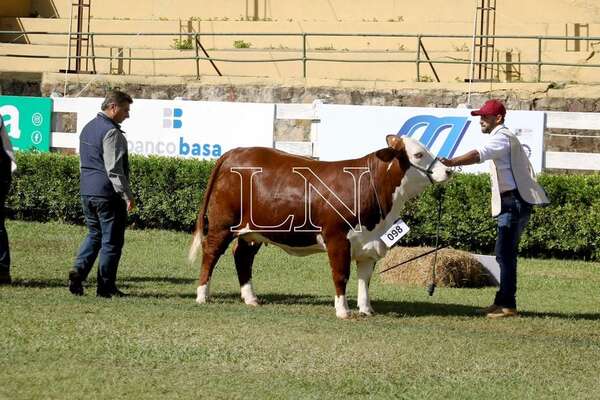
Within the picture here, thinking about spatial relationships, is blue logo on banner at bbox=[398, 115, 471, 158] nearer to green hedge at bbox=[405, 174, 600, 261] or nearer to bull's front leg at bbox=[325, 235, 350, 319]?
green hedge at bbox=[405, 174, 600, 261]

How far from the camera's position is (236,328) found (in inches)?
422

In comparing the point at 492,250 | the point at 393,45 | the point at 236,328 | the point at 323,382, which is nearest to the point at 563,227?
the point at 492,250

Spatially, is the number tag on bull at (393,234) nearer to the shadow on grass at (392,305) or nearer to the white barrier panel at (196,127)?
the shadow on grass at (392,305)

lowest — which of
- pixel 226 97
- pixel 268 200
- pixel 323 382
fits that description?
pixel 323 382

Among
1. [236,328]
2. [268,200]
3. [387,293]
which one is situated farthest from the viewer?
[387,293]

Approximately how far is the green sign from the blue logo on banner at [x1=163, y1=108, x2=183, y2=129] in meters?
2.56

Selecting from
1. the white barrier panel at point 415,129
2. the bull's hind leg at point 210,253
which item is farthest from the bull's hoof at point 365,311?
the white barrier panel at point 415,129

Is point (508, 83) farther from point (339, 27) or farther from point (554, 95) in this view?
point (339, 27)

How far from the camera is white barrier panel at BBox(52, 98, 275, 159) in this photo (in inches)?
853

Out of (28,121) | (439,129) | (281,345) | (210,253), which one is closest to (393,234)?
(210,253)

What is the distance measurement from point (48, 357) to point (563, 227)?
434 inches

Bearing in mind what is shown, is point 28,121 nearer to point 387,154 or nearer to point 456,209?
point 456,209

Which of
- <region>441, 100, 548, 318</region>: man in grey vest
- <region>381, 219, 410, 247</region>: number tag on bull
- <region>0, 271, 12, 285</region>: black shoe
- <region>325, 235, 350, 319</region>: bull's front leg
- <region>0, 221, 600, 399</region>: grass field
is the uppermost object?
<region>441, 100, 548, 318</region>: man in grey vest

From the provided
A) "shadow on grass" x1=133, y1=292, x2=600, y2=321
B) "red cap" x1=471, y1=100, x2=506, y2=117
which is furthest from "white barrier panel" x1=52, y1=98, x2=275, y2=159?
"red cap" x1=471, y1=100, x2=506, y2=117
